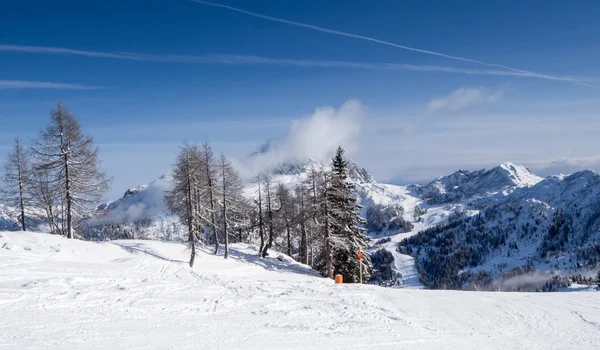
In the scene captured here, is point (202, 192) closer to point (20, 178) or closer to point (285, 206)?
point (285, 206)

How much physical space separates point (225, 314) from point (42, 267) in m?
11.5

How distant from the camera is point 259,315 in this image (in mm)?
11586

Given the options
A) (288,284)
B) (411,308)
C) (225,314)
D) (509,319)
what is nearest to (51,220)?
(288,284)

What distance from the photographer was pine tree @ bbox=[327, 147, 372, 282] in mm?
32250

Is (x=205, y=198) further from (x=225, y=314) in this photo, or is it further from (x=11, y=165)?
(x=225, y=314)

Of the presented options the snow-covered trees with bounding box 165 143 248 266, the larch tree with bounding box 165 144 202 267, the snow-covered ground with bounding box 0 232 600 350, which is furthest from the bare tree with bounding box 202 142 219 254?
the snow-covered ground with bounding box 0 232 600 350

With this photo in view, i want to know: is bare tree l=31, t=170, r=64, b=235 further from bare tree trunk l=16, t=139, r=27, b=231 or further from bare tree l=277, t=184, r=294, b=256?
bare tree l=277, t=184, r=294, b=256

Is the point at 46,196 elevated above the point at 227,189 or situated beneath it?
situated beneath

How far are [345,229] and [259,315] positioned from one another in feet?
70.9

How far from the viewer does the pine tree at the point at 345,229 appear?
32.2m

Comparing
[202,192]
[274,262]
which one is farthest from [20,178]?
[274,262]

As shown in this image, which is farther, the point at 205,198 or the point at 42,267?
the point at 205,198

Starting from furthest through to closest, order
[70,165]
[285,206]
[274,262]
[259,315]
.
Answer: [285,206]
[274,262]
[70,165]
[259,315]

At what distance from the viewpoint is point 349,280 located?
110 ft
